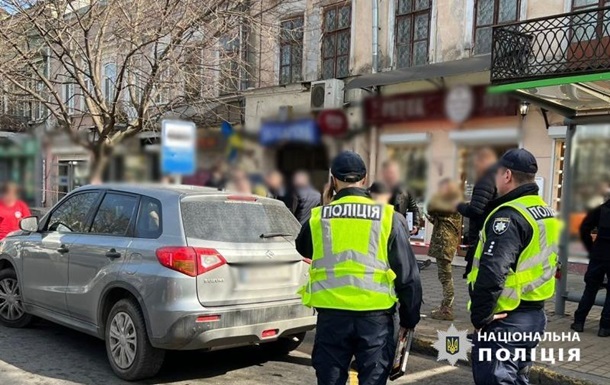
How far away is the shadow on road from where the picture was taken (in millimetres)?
4680

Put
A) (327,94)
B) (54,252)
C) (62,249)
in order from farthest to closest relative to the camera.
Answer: (327,94) → (54,252) → (62,249)

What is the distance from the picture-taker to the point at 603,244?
19.8 feet

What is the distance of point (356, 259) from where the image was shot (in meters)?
3.13

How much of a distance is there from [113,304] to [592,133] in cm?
709

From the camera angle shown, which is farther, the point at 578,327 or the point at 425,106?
the point at 425,106

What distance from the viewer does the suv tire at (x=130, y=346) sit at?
4387mm

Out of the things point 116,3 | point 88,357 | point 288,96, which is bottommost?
point 88,357

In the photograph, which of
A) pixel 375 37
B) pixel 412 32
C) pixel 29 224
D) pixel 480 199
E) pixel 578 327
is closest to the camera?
pixel 480 199

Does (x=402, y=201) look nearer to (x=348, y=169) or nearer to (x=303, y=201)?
(x=303, y=201)

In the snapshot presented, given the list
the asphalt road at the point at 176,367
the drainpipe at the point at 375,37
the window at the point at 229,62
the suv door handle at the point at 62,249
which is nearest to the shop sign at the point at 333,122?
the drainpipe at the point at 375,37

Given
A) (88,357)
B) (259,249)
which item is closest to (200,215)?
(259,249)

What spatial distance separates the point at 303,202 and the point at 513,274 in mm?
4645

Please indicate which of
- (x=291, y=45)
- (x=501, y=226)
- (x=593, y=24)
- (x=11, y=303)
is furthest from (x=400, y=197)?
(x=291, y=45)

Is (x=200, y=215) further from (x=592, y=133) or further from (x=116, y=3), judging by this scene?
(x=116, y=3)
